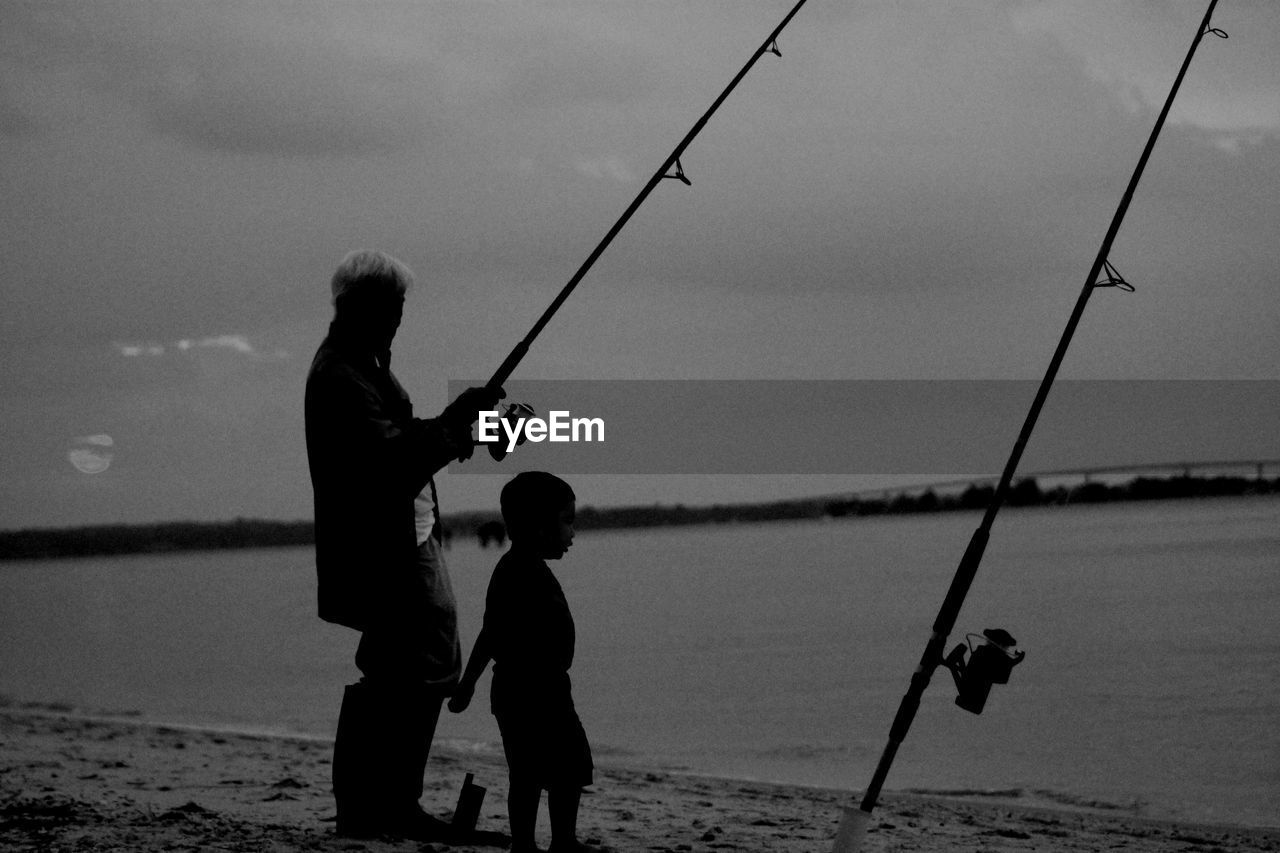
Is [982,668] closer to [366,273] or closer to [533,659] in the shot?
[533,659]

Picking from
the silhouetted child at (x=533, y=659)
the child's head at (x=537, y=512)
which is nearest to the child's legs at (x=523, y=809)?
the silhouetted child at (x=533, y=659)

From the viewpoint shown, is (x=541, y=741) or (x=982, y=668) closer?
(x=982, y=668)

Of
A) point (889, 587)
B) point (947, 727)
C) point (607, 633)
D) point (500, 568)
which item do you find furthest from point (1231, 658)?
point (889, 587)

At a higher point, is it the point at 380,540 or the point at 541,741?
the point at 380,540

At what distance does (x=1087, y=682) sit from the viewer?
17656 millimetres

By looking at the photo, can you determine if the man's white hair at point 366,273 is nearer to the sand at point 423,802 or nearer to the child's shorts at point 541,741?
the child's shorts at point 541,741

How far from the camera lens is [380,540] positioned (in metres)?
3.77

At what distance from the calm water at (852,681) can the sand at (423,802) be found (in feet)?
6.46

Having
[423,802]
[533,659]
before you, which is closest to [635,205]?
[533,659]

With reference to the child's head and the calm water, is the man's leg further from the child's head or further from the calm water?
the calm water

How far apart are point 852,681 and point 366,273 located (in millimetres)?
15484

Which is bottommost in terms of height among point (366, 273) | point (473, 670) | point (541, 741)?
point (541, 741)

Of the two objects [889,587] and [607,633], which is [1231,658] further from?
[889,587]

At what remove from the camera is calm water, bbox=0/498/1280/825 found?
36.1 ft
